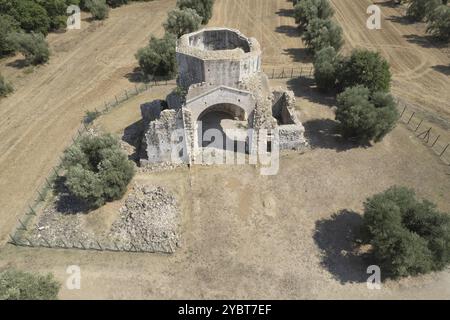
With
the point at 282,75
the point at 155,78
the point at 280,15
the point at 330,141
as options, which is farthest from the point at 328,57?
the point at 280,15

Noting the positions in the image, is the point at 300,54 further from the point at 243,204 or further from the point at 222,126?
the point at 243,204

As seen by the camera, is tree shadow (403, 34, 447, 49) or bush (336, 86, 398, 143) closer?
bush (336, 86, 398, 143)

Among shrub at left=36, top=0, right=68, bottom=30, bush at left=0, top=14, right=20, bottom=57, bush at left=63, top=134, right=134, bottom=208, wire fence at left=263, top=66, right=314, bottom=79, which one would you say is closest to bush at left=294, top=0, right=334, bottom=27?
wire fence at left=263, top=66, right=314, bottom=79

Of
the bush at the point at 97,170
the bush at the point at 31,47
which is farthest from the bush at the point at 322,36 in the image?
the bush at the point at 31,47

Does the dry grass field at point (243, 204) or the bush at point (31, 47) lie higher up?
the bush at point (31, 47)

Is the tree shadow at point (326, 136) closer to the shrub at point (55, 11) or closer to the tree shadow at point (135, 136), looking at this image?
the tree shadow at point (135, 136)

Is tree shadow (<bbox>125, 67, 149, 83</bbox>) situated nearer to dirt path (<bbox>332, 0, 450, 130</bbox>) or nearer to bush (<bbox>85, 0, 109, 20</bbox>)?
bush (<bbox>85, 0, 109, 20</bbox>)

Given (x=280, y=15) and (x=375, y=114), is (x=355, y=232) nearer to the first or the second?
(x=375, y=114)
